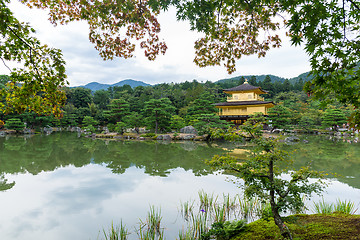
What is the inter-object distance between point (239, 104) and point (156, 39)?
2025 cm

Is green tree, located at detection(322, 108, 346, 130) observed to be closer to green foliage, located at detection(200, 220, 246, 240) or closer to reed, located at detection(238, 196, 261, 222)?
reed, located at detection(238, 196, 261, 222)

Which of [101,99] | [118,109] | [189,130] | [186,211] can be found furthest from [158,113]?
[101,99]

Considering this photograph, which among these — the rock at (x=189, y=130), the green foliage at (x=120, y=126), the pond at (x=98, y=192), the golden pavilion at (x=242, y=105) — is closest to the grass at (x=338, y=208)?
the pond at (x=98, y=192)

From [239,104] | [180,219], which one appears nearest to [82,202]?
[180,219]

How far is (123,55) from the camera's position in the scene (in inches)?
119

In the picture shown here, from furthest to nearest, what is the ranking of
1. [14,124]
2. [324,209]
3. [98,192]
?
[14,124] → [98,192] → [324,209]

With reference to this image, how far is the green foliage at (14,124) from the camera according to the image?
20062 mm

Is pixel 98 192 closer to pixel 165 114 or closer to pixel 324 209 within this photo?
pixel 324 209

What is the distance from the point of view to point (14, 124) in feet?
66.6

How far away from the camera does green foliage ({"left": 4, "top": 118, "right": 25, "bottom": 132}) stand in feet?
65.8

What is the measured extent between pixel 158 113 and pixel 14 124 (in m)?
15.6

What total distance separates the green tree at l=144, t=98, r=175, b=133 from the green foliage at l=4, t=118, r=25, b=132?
14.0 metres

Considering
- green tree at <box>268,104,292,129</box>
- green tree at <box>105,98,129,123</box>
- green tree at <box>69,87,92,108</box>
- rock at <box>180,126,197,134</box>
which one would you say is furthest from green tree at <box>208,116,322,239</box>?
green tree at <box>69,87,92,108</box>

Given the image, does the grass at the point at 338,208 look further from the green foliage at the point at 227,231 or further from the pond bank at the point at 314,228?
the green foliage at the point at 227,231
